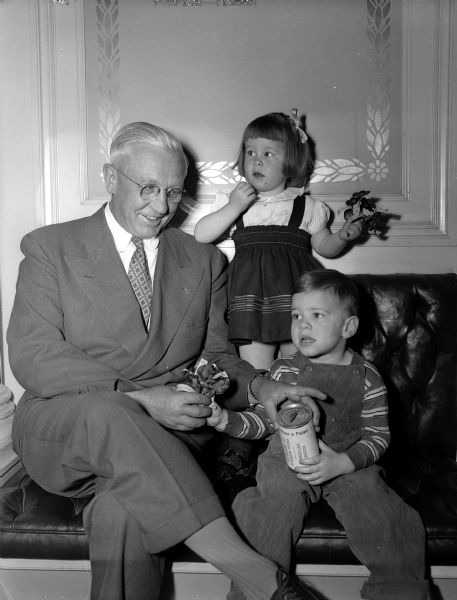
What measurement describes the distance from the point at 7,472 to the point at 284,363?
1.17 metres

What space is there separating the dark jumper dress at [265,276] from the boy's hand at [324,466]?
2.36ft

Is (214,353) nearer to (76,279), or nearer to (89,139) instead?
(76,279)

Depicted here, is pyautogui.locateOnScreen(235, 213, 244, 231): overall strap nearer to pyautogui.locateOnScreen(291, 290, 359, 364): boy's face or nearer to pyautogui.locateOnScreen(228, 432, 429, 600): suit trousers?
pyautogui.locateOnScreen(291, 290, 359, 364): boy's face

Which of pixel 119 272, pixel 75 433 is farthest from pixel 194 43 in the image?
pixel 75 433

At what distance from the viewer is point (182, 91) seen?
315 cm

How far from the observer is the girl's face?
2873 millimetres

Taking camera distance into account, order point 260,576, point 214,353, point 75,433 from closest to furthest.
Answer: point 260,576, point 75,433, point 214,353

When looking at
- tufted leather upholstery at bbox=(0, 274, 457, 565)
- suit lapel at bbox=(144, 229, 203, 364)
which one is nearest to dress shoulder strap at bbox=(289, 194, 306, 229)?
tufted leather upholstery at bbox=(0, 274, 457, 565)

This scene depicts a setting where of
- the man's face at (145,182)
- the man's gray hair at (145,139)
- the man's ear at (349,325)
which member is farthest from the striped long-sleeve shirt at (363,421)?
the man's gray hair at (145,139)

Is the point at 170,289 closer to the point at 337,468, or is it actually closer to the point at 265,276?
the point at 265,276

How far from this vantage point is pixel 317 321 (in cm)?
243

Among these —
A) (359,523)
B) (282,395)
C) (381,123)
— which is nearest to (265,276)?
(282,395)

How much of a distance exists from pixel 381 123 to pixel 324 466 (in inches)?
68.1

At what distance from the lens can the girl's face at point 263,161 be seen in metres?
2.87
